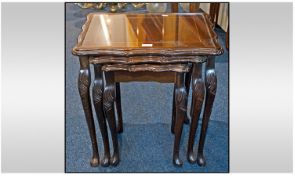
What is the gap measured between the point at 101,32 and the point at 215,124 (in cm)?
78

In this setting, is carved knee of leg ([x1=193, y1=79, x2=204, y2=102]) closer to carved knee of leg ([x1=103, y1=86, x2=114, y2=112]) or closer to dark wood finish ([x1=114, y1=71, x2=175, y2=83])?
dark wood finish ([x1=114, y1=71, x2=175, y2=83])

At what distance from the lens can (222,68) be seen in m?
2.13

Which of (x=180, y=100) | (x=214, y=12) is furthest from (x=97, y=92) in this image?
(x=214, y=12)

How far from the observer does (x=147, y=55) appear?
1019mm

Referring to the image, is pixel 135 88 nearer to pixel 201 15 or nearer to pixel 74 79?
pixel 74 79

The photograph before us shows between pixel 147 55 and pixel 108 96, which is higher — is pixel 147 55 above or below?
above

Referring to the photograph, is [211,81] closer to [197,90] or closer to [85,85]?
[197,90]

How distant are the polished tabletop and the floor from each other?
0.56 meters

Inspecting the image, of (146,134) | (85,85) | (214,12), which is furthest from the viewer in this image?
(214,12)

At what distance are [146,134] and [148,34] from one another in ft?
1.92

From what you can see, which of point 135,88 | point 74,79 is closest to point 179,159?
point 135,88

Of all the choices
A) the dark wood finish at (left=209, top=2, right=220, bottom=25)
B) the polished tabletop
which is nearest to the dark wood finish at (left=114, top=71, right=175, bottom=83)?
the polished tabletop

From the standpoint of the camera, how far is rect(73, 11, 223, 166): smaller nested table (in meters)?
1.02

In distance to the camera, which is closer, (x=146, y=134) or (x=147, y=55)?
(x=147, y=55)
